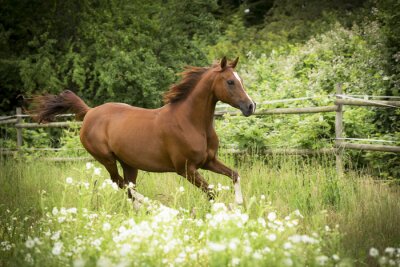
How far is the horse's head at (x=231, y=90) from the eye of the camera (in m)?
6.67

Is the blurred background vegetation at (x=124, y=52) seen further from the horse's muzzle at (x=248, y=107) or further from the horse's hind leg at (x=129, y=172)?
the horse's muzzle at (x=248, y=107)

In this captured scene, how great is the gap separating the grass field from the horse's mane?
4.23ft

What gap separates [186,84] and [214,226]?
3.23 metres

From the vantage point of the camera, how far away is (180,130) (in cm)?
716

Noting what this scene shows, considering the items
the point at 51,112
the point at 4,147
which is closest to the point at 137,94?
the point at 4,147

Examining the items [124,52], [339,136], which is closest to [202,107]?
[339,136]

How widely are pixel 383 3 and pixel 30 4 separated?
1167 cm

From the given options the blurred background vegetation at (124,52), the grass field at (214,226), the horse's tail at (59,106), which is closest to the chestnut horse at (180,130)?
the grass field at (214,226)

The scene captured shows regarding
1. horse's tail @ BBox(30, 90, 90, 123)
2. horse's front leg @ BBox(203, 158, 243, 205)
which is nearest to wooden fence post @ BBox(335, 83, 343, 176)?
horse's front leg @ BBox(203, 158, 243, 205)

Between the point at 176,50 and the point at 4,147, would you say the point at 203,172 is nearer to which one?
the point at 4,147

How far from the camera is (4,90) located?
63.3ft

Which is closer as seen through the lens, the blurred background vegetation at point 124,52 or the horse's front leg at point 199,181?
the horse's front leg at point 199,181

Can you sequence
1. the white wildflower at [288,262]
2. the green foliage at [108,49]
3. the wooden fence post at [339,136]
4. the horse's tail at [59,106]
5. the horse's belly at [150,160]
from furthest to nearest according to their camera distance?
the green foliage at [108,49] < the horse's tail at [59,106] < the wooden fence post at [339,136] < the horse's belly at [150,160] < the white wildflower at [288,262]

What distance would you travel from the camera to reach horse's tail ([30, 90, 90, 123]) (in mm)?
9078
